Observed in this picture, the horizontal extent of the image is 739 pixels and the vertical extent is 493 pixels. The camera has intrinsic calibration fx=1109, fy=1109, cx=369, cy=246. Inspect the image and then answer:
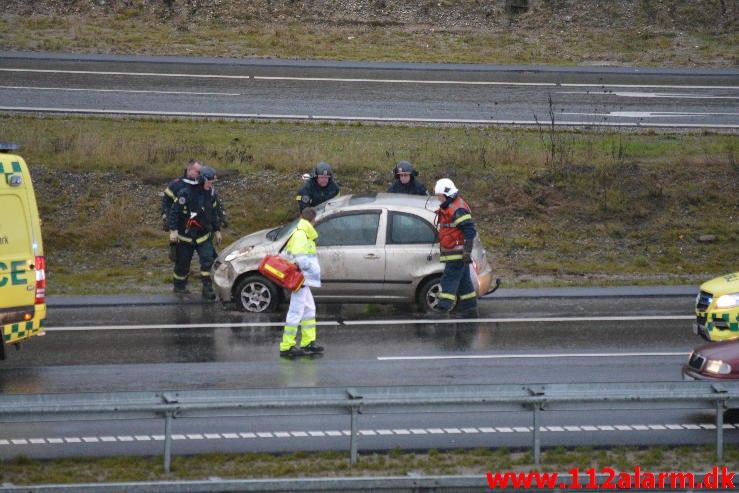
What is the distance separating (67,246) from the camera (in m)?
19.1

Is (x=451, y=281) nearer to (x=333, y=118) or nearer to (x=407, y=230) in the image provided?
(x=407, y=230)

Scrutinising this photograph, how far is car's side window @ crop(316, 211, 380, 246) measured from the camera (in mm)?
15047

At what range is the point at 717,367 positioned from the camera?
10.4 m

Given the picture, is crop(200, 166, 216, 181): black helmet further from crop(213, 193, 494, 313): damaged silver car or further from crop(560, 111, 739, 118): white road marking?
crop(560, 111, 739, 118): white road marking

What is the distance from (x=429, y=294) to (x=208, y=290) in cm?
324

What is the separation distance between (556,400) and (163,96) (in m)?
18.2

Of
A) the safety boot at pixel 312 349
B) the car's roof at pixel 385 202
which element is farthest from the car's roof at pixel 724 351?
the car's roof at pixel 385 202

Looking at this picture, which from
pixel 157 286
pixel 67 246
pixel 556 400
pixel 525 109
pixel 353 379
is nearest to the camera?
pixel 556 400

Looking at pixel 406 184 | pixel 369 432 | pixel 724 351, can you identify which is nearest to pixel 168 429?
pixel 369 432

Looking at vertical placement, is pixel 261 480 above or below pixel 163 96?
below

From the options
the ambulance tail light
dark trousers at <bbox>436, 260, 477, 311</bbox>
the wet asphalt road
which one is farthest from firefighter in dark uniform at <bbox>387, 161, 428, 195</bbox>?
the ambulance tail light

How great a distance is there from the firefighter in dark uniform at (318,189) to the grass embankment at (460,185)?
9.06 ft

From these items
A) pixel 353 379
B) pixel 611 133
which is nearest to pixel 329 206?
pixel 353 379

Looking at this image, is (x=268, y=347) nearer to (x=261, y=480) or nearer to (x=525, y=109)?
(x=261, y=480)
